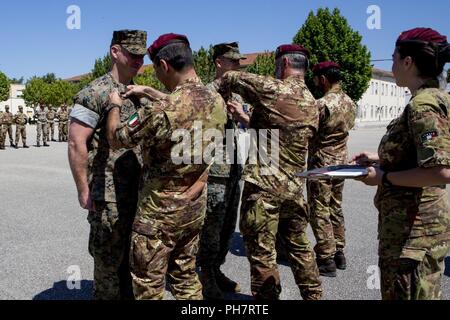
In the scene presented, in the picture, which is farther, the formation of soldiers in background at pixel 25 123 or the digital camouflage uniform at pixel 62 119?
the digital camouflage uniform at pixel 62 119

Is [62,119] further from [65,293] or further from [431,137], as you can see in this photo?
[431,137]

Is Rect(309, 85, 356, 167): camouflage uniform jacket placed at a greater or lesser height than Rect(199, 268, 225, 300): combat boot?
greater

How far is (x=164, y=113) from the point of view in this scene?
253 cm

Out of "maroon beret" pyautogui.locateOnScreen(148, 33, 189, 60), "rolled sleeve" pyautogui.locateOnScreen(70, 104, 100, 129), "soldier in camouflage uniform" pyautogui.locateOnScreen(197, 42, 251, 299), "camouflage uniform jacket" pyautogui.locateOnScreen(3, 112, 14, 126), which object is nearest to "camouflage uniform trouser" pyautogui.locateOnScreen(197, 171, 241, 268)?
"soldier in camouflage uniform" pyautogui.locateOnScreen(197, 42, 251, 299)

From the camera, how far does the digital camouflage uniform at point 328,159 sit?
4660mm

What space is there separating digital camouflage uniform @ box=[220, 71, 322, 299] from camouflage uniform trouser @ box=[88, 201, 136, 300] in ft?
2.83

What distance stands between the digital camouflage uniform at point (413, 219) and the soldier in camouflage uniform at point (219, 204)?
175 cm

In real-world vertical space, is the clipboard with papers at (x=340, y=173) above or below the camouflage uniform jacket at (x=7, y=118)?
below

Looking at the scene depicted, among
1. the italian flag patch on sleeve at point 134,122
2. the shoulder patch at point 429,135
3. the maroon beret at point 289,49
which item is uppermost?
the maroon beret at point 289,49

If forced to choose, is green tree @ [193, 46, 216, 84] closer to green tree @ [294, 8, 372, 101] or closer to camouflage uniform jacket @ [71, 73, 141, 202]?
green tree @ [294, 8, 372, 101]

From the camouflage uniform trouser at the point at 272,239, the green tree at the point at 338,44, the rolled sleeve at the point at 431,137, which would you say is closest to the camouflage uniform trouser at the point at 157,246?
the camouflage uniform trouser at the point at 272,239

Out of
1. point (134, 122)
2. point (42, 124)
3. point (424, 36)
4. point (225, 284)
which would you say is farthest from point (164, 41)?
point (42, 124)

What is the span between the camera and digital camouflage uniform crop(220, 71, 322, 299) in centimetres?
319

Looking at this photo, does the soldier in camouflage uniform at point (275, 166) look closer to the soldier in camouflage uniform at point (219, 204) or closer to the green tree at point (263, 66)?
the soldier in camouflage uniform at point (219, 204)
